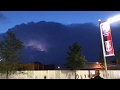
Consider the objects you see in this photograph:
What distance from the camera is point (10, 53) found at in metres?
28.5

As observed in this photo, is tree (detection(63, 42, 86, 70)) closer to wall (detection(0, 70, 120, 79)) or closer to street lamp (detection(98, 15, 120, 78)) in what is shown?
wall (detection(0, 70, 120, 79))

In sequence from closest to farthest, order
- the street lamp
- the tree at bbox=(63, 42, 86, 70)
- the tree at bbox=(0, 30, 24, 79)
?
the street lamp → the tree at bbox=(0, 30, 24, 79) → the tree at bbox=(63, 42, 86, 70)

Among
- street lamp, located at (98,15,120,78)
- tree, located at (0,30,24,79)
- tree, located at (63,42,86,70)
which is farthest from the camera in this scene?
tree, located at (63,42,86,70)

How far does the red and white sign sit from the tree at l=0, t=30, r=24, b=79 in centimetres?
1704

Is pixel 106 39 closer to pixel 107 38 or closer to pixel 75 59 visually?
pixel 107 38

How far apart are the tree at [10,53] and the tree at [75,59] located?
8.39 metres

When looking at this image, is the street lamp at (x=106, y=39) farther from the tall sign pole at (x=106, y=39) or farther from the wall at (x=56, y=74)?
the wall at (x=56, y=74)

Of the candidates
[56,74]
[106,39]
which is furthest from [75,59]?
[106,39]

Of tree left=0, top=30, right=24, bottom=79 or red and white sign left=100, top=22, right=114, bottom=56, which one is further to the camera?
tree left=0, top=30, right=24, bottom=79

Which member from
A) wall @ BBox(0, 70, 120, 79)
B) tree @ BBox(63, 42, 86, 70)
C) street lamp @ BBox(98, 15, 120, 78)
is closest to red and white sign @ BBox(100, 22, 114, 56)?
street lamp @ BBox(98, 15, 120, 78)

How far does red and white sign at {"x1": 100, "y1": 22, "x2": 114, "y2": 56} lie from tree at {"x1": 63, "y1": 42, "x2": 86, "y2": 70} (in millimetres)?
21163

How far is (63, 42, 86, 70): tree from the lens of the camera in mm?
33941

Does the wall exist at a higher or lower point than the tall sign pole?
lower
